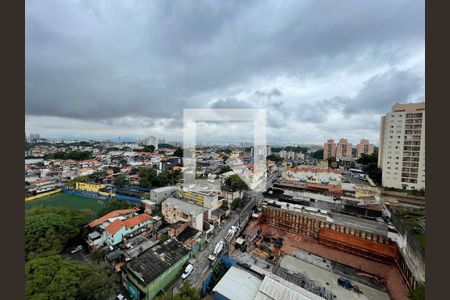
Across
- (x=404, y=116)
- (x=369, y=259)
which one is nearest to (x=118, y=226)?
(x=369, y=259)

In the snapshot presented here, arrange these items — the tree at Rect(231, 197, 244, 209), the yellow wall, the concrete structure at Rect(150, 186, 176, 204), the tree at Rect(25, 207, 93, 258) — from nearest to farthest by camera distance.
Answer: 1. the tree at Rect(25, 207, 93, 258)
2. the tree at Rect(231, 197, 244, 209)
3. the concrete structure at Rect(150, 186, 176, 204)
4. the yellow wall

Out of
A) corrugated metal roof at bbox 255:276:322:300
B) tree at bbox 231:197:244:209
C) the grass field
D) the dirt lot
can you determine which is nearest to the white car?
corrugated metal roof at bbox 255:276:322:300

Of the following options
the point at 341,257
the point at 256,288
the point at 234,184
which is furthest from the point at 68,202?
the point at 341,257

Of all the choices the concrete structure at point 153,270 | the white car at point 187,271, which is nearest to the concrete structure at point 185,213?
the concrete structure at point 153,270

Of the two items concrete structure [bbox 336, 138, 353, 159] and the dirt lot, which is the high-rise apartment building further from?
concrete structure [bbox 336, 138, 353, 159]

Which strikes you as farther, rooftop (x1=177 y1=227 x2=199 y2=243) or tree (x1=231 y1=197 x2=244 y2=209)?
tree (x1=231 y1=197 x2=244 y2=209)

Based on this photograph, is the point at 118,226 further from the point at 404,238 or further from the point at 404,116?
the point at 404,116
